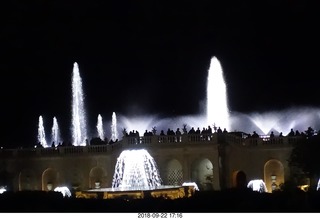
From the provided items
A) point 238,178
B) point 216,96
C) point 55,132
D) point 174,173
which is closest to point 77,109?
point 55,132

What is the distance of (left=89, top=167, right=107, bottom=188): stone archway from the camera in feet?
123

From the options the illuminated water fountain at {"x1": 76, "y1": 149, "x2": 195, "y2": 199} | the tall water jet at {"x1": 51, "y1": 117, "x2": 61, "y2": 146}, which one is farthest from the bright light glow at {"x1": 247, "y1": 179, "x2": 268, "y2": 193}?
the tall water jet at {"x1": 51, "y1": 117, "x2": 61, "y2": 146}

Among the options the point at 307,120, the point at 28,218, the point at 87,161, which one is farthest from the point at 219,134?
the point at 28,218

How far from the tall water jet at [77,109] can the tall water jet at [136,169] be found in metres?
13.2

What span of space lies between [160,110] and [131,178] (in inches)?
590

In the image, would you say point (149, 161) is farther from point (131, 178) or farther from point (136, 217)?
point (136, 217)

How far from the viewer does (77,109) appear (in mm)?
49156

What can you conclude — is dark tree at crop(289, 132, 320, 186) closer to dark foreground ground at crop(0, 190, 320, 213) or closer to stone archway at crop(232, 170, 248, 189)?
stone archway at crop(232, 170, 248, 189)

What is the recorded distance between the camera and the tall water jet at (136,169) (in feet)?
111

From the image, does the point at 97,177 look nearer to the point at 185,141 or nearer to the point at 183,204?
the point at 185,141

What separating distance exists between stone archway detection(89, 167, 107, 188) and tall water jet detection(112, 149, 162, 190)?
1.62 metres

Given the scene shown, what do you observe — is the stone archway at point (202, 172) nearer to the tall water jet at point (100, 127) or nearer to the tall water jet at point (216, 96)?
the tall water jet at point (216, 96)

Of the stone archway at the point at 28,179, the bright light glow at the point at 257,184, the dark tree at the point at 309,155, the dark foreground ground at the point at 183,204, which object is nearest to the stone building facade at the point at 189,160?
the bright light glow at the point at 257,184

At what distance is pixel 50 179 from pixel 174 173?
7505 millimetres
